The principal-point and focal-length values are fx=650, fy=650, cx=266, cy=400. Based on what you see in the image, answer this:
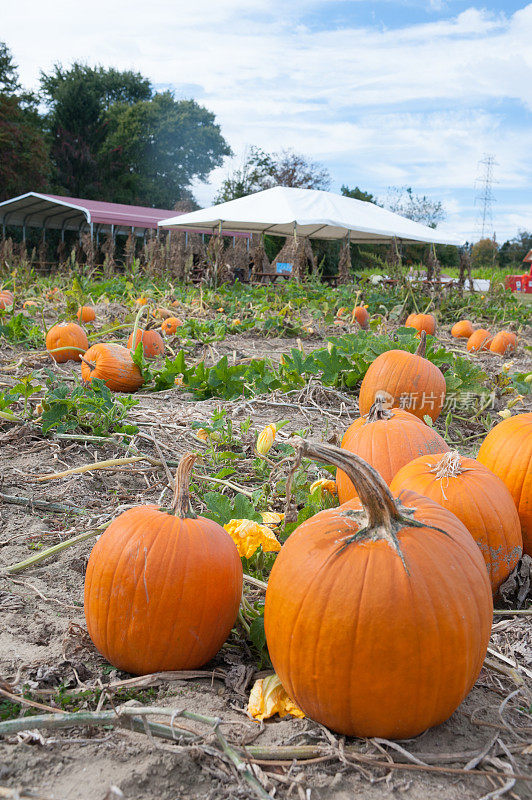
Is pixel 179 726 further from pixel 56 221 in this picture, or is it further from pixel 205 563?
pixel 56 221

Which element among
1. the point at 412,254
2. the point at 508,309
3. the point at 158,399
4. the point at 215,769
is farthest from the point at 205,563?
the point at 412,254

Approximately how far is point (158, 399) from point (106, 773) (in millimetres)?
3417

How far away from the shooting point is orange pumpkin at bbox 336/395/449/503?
94.4 inches

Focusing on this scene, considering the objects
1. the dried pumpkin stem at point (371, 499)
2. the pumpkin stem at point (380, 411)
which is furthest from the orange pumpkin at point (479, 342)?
the dried pumpkin stem at point (371, 499)

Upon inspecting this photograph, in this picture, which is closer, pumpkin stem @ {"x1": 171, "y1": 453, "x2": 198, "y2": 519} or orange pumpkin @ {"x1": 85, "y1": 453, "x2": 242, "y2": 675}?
orange pumpkin @ {"x1": 85, "y1": 453, "x2": 242, "y2": 675}

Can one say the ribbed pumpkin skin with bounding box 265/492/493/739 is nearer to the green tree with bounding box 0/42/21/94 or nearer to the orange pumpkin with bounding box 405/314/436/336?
the orange pumpkin with bounding box 405/314/436/336

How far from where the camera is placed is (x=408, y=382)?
3834 mm

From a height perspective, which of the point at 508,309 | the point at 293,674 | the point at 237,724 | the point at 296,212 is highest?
the point at 296,212

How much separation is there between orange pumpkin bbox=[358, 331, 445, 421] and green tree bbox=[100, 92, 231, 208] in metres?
43.7

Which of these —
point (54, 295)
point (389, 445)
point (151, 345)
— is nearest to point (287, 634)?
point (389, 445)

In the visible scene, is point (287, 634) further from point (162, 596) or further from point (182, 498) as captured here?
point (182, 498)

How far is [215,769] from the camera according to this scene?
4.12 ft

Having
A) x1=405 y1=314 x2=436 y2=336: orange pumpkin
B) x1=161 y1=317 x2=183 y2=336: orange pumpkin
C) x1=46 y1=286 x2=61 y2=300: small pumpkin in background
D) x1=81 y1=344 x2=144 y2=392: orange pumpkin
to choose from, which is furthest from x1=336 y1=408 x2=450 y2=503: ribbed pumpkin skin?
x1=46 y1=286 x2=61 y2=300: small pumpkin in background

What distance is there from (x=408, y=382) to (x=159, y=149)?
4786 centimetres
